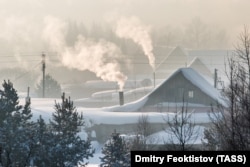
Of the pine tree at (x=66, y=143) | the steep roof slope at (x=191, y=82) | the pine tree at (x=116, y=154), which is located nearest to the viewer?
the pine tree at (x=66, y=143)

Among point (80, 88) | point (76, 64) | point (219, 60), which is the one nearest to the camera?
point (76, 64)

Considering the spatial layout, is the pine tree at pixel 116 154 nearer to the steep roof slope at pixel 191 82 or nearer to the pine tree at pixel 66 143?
the pine tree at pixel 66 143

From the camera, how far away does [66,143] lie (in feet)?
54.8

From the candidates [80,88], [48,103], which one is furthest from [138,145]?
[80,88]

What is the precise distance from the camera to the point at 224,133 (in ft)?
36.4

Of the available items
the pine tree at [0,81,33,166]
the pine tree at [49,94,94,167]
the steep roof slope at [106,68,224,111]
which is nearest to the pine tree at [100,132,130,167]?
the pine tree at [49,94,94,167]

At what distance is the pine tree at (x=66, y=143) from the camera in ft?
52.6

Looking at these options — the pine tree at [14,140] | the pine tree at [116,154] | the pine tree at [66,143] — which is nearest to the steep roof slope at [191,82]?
the pine tree at [66,143]

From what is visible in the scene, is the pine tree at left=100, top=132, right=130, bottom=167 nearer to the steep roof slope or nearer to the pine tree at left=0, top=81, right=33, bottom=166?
the pine tree at left=0, top=81, right=33, bottom=166

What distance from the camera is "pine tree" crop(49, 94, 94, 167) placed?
1603 centimetres

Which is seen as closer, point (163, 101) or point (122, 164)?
point (122, 164)

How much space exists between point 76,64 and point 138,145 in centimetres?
3864

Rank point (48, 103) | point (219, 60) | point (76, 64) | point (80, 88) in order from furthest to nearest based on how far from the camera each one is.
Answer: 1. point (219, 60)
2. point (80, 88)
3. point (76, 64)
4. point (48, 103)

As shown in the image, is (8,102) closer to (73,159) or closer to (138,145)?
(73,159)
